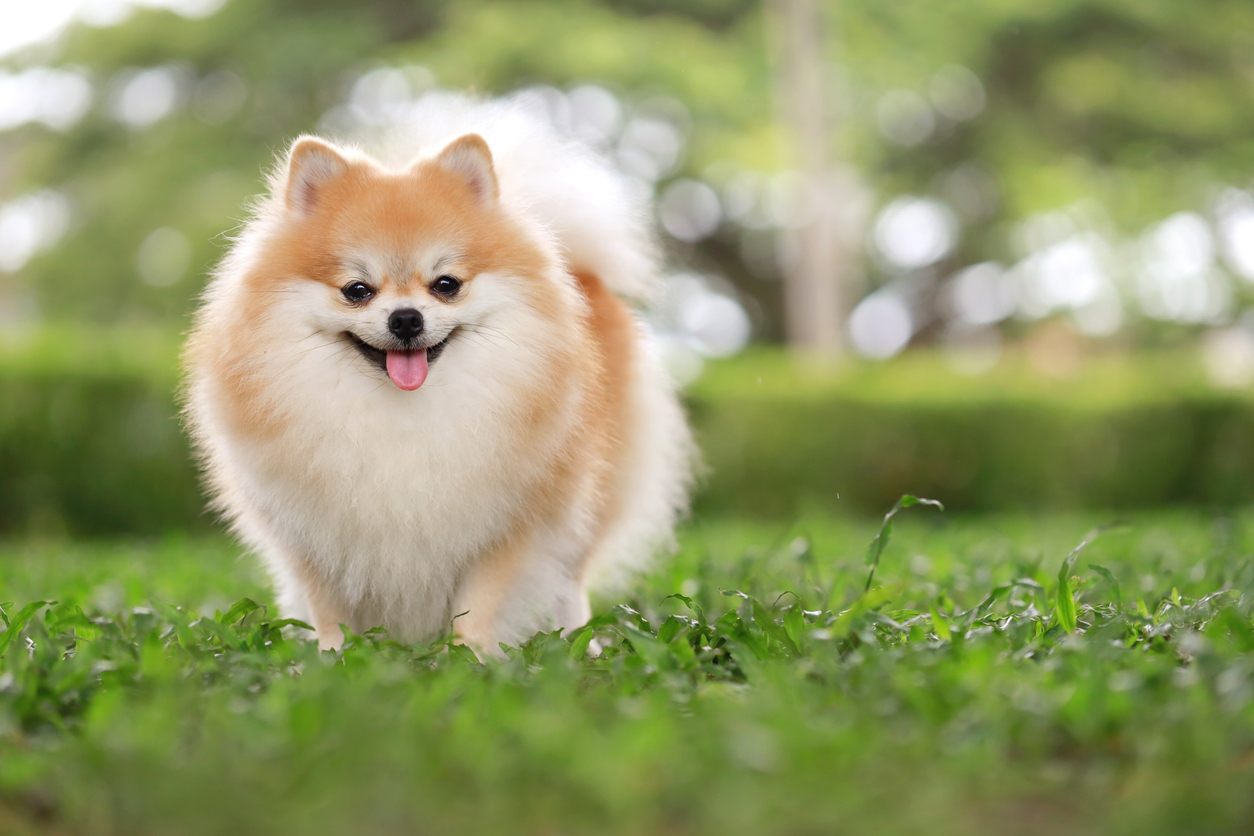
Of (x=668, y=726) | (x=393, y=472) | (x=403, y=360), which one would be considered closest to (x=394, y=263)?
(x=403, y=360)

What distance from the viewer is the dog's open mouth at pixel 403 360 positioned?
2.69 m

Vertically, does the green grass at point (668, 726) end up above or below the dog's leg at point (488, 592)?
above

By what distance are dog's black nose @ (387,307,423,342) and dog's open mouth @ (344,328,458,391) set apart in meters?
0.07

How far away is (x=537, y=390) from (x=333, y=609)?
0.82m

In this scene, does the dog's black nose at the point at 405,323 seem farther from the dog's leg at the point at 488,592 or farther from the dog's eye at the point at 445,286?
the dog's leg at the point at 488,592

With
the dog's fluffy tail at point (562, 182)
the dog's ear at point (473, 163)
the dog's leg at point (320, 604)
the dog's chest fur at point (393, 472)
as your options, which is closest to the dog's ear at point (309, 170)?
the dog's ear at point (473, 163)

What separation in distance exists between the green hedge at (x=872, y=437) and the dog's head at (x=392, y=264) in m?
5.22

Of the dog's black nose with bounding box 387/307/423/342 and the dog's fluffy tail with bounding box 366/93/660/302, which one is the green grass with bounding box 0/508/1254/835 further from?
the dog's fluffy tail with bounding box 366/93/660/302

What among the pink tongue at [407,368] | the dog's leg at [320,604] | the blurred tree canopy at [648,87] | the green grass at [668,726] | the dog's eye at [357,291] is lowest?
the dog's leg at [320,604]

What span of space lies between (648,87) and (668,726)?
47.4 feet

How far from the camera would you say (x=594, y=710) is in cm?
200

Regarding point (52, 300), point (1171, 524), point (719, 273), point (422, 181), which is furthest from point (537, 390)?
point (719, 273)

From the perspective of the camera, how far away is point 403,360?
2701 millimetres

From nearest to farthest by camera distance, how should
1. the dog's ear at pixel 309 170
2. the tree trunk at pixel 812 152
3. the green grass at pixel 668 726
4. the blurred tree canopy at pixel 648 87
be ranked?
the green grass at pixel 668 726
the dog's ear at pixel 309 170
the tree trunk at pixel 812 152
the blurred tree canopy at pixel 648 87
